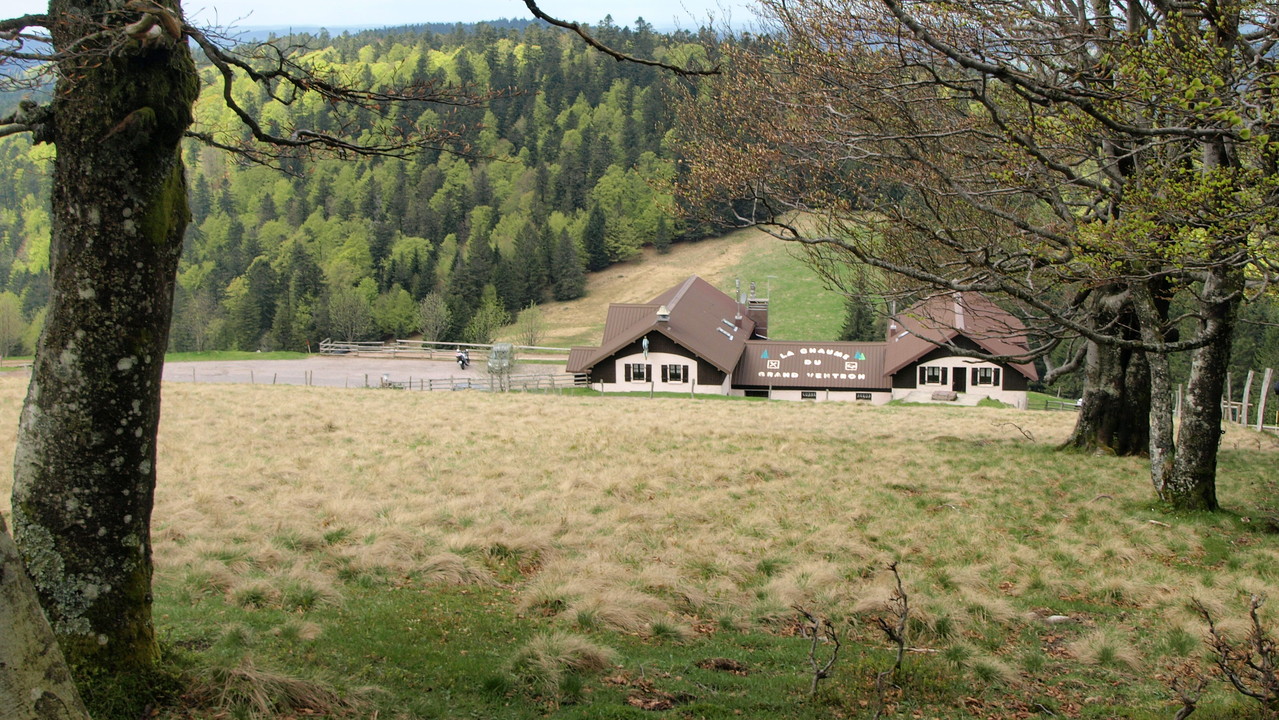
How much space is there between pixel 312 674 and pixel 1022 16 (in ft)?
42.2

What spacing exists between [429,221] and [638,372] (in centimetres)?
9398

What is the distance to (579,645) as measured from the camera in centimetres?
689

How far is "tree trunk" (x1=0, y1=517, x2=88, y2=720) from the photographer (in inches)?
129

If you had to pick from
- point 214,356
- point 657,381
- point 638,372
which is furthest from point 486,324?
point 657,381

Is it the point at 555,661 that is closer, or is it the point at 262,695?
the point at 262,695

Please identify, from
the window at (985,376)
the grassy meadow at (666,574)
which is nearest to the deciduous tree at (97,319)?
the grassy meadow at (666,574)

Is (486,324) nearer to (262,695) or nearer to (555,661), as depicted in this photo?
(555,661)

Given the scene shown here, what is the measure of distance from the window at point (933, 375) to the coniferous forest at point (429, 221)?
42058 millimetres

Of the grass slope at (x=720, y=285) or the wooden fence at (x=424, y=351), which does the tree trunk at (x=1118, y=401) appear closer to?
the wooden fence at (x=424, y=351)

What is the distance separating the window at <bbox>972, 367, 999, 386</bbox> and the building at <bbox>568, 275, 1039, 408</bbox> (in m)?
0.07

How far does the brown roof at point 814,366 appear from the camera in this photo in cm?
6028

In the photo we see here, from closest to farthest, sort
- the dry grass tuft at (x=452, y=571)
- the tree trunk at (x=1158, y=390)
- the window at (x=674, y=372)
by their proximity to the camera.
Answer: the dry grass tuft at (x=452, y=571) < the tree trunk at (x=1158, y=390) < the window at (x=674, y=372)

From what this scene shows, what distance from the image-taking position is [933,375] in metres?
60.3

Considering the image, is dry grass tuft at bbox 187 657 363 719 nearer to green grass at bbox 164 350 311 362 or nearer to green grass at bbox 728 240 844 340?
green grass at bbox 164 350 311 362
